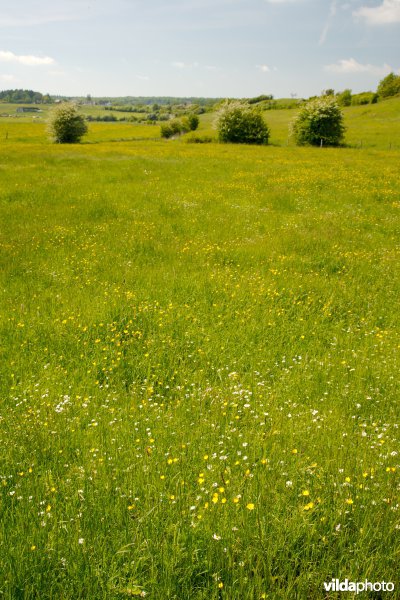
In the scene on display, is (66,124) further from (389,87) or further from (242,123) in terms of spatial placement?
(389,87)

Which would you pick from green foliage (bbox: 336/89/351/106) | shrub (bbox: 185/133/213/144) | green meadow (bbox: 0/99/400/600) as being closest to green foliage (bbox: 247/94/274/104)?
green foliage (bbox: 336/89/351/106)

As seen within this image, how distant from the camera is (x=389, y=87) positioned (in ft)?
338

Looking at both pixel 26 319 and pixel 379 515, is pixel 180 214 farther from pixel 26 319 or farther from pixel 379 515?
pixel 379 515

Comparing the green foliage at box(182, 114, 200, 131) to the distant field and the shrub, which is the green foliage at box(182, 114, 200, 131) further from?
the shrub

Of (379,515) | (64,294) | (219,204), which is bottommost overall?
(379,515)

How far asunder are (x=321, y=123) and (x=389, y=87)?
6581 centimetres

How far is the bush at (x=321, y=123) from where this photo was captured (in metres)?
53.8

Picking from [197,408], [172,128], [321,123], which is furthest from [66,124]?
[197,408]

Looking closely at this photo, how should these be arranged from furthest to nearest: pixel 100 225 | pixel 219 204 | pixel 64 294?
pixel 219 204 → pixel 100 225 → pixel 64 294

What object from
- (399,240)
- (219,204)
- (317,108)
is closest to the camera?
(399,240)

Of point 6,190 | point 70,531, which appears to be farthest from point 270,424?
point 6,190

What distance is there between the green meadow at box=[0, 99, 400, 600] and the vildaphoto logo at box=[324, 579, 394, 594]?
0.13ft

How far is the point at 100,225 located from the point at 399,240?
10901 mm

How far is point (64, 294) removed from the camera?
932cm
